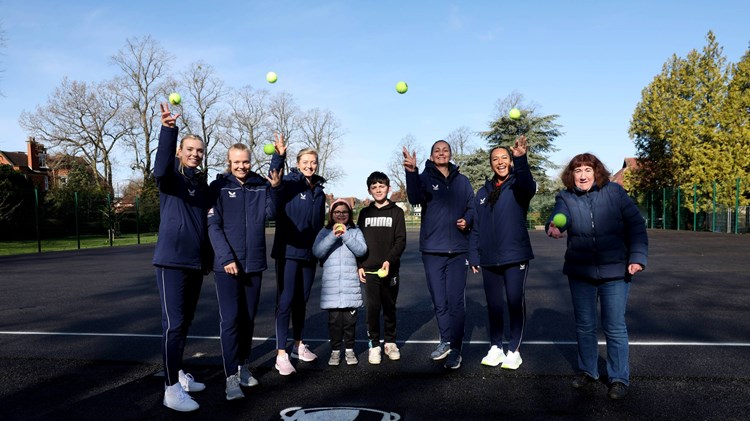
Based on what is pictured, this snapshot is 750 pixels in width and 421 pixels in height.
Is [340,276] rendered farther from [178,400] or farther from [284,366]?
[178,400]

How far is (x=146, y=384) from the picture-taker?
467 centimetres

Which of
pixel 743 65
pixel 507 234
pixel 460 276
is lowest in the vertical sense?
pixel 460 276

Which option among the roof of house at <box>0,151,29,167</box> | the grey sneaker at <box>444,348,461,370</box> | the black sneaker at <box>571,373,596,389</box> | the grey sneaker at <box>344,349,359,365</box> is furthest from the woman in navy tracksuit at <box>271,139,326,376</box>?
the roof of house at <box>0,151,29,167</box>

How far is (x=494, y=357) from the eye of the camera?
5.11 m

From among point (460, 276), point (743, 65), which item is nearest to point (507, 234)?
point (460, 276)

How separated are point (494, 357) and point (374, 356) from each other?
119 cm

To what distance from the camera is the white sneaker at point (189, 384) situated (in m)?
4.52

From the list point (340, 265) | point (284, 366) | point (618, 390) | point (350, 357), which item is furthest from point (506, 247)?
point (284, 366)

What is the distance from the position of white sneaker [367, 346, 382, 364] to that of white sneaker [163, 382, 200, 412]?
5.92 feet

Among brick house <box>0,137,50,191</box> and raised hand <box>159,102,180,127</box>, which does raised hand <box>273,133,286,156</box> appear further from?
brick house <box>0,137,50,191</box>

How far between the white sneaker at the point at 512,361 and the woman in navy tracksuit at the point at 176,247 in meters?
2.80

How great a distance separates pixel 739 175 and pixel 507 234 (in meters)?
29.2

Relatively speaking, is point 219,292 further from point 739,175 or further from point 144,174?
point 144,174

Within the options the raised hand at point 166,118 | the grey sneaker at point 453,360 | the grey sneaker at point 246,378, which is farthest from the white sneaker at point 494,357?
the raised hand at point 166,118
